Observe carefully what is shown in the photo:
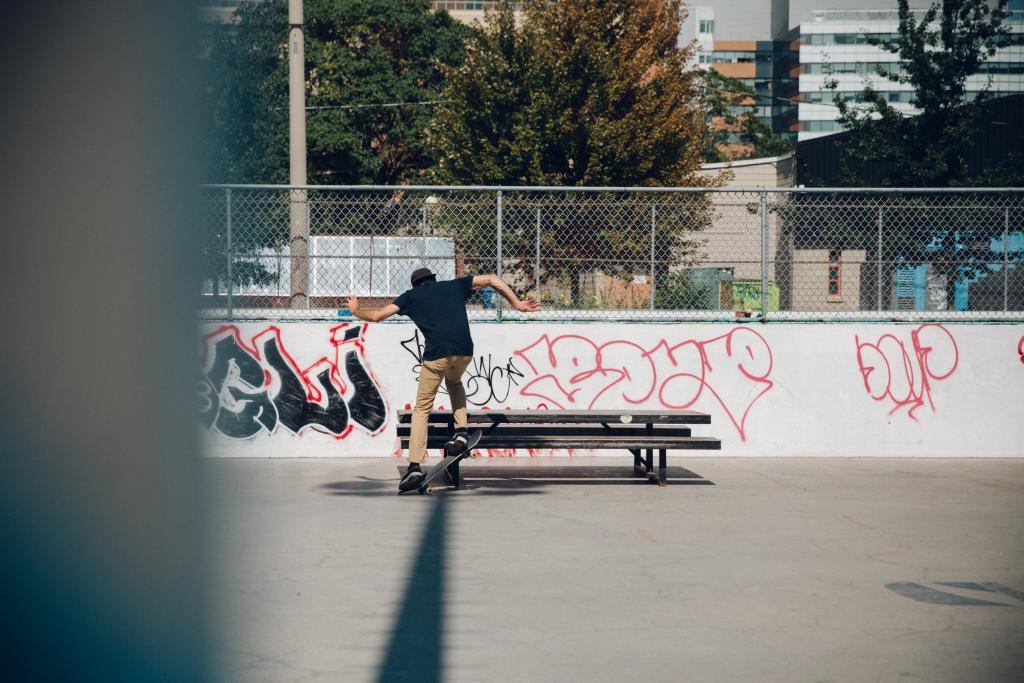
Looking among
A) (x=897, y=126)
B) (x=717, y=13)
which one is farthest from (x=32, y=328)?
(x=717, y=13)

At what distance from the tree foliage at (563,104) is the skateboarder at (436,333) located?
13.4m

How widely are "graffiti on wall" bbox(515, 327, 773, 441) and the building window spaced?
96 cm

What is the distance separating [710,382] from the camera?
10.6m

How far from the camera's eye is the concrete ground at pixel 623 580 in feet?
13.3

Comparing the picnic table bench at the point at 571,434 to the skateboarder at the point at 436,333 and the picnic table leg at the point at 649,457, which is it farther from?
the skateboarder at the point at 436,333

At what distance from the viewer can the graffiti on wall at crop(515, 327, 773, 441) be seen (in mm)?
10531

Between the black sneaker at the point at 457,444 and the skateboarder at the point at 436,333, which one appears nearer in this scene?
the skateboarder at the point at 436,333

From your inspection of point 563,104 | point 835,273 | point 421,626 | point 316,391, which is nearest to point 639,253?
point 835,273

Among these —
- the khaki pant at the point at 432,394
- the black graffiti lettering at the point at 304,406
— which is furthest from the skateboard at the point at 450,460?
the black graffiti lettering at the point at 304,406

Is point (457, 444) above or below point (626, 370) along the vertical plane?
below

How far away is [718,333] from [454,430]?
11.1 ft

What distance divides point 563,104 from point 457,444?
14399 millimetres

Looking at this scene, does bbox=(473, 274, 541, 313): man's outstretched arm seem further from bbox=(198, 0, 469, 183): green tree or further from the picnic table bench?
bbox=(198, 0, 469, 183): green tree

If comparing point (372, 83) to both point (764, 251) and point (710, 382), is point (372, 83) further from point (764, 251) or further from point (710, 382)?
point (710, 382)
